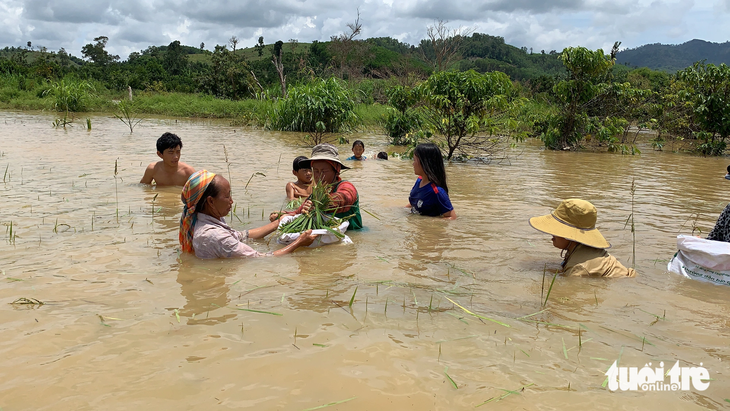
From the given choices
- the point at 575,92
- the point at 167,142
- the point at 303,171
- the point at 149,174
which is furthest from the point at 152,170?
the point at 575,92

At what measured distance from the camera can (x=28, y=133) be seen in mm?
13375

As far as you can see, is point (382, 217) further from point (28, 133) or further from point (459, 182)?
point (28, 133)

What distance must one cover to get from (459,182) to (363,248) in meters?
4.75

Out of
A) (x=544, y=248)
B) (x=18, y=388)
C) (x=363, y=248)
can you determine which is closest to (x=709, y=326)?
(x=544, y=248)

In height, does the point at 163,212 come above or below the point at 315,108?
below

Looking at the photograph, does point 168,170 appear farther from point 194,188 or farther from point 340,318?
point 340,318

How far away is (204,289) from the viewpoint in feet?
11.3

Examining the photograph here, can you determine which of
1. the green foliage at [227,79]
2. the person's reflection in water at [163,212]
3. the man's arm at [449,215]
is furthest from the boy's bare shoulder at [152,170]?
the green foliage at [227,79]

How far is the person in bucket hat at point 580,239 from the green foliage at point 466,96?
733 cm

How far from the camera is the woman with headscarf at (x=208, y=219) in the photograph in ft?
12.4

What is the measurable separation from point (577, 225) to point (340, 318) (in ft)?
6.37

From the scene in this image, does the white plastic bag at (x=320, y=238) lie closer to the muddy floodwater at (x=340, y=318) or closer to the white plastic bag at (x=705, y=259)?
the muddy floodwater at (x=340, y=318)

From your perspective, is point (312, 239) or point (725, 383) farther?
point (312, 239)

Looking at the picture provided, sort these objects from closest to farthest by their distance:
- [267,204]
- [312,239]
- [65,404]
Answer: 1. [65,404]
2. [312,239]
3. [267,204]
